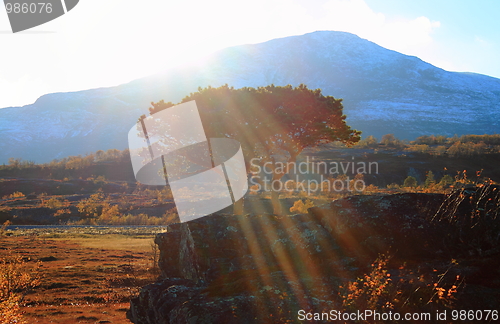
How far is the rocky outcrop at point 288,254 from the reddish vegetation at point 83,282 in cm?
239

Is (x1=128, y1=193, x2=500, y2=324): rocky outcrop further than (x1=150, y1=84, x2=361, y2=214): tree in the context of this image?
No

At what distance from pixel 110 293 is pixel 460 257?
10405 mm

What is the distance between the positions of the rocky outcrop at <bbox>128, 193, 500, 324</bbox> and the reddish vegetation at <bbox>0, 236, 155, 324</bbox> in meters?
2.39

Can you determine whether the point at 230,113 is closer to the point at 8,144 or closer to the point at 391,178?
the point at 391,178

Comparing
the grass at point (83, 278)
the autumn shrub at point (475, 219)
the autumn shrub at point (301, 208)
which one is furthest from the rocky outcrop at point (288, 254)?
the autumn shrub at point (301, 208)

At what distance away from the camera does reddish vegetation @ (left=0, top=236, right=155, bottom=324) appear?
862cm

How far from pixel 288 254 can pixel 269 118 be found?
8.88 m

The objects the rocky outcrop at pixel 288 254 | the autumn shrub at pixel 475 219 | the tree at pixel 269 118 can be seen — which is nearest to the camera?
the rocky outcrop at pixel 288 254

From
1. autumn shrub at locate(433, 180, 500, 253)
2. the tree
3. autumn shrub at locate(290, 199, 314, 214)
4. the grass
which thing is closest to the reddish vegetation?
the grass

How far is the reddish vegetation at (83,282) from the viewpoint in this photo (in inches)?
339

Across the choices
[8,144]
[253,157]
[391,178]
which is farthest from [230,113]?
[8,144]

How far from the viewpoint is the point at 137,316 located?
6.06 metres

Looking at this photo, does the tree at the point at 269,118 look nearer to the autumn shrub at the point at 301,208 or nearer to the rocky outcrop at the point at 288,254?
the autumn shrub at the point at 301,208

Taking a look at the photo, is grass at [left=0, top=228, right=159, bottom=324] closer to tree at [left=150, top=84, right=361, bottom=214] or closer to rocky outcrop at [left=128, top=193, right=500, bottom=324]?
rocky outcrop at [left=128, top=193, right=500, bottom=324]
